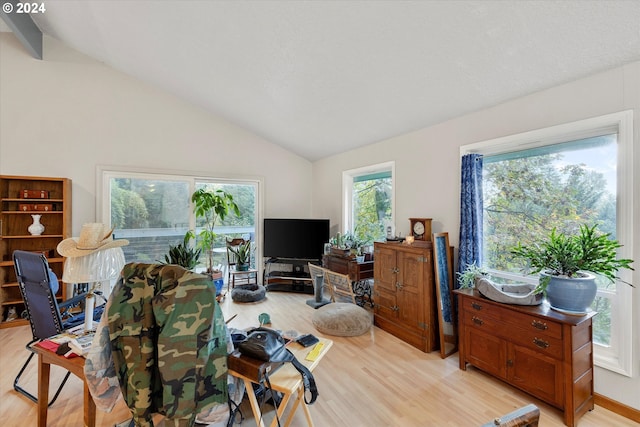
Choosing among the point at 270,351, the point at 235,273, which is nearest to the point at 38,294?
the point at 270,351

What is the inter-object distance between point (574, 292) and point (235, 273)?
13.5 feet

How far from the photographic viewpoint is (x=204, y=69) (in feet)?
11.0

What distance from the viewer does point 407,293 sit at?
2941 mm

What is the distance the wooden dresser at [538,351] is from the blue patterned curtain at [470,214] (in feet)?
1.49

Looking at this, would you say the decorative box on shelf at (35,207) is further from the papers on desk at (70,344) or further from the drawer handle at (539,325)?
the drawer handle at (539,325)

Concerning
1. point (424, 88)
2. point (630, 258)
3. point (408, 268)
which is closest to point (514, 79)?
point (424, 88)

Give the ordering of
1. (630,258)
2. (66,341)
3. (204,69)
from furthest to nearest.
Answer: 1. (204,69)
2. (630,258)
3. (66,341)

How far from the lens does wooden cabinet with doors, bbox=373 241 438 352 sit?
108 inches

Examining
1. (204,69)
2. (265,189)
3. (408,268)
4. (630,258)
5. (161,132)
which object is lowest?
(408,268)

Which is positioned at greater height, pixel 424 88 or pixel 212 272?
pixel 424 88

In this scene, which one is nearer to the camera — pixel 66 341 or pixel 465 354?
pixel 66 341

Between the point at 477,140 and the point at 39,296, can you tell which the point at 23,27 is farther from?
the point at 477,140

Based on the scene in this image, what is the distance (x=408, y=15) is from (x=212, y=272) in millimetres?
4211

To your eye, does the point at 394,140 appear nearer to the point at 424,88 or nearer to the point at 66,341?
the point at 424,88
